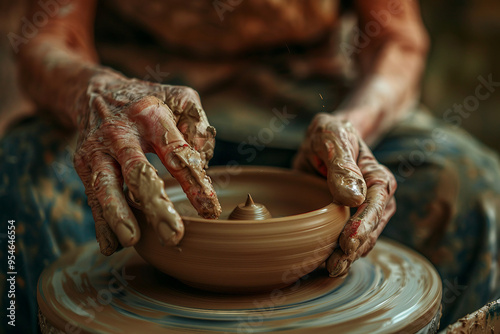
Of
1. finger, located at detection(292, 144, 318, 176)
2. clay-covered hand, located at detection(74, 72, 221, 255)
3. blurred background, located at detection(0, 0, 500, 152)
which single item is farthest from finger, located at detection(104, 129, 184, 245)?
blurred background, located at detection(0, 0, 500, 152)

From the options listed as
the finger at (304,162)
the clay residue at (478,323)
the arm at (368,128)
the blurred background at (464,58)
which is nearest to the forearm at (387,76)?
the arm at (368,128)

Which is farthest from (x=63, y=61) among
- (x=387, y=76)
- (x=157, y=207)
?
(x=387, y=76)

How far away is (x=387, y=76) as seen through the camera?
1656 millimetres

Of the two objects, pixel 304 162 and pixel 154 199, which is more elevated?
pixel 154 199

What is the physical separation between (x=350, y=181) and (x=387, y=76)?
80 centimetres

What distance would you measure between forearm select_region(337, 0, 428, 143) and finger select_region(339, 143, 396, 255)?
33 centimetres

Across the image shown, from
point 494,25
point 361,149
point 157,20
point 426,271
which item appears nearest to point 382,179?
point 361,149

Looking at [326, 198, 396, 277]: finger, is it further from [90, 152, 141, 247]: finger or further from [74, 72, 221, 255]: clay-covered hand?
[90, 152, 141, 247]: finger

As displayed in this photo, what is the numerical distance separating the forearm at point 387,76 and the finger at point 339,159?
0.98 feet

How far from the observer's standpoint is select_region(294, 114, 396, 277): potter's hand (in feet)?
3.14

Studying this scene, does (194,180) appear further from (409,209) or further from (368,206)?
(409,209)

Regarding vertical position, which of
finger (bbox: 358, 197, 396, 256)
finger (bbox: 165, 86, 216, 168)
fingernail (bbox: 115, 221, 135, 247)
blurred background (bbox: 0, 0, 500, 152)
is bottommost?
blurred background (bbox: 0, 0, 500, 152)

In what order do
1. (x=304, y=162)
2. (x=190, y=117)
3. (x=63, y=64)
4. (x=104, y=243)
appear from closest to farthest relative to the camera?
(x=104, y=243), (x=190, y=117), (x=304, y=162), (x=63, y=64)

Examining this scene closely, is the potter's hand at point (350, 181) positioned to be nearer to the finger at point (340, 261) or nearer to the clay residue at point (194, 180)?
the finger at point (340, 261)
